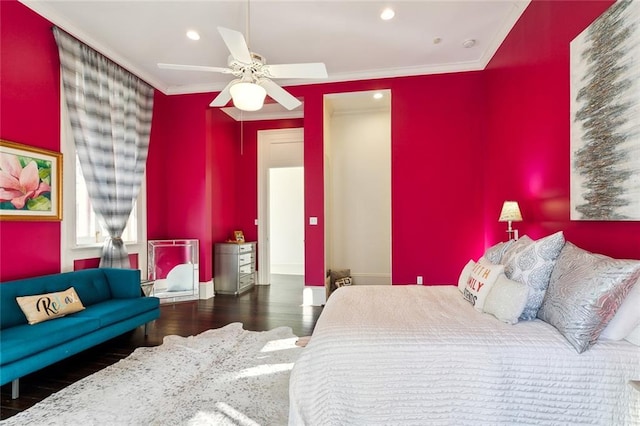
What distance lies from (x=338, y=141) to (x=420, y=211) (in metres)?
2.20

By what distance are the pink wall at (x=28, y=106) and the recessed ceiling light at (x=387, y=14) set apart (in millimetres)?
3517

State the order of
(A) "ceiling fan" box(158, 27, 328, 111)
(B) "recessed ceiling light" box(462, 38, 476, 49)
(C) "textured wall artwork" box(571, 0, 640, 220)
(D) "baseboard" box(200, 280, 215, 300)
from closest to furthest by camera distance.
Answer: (C) "textured wall artwork" box(571, 0, 640, 220), (A) "ceiling fan" box(158, 27, 328, 111), (B) "recessed ceiling light" box(462, 38, 476, 49), (D) "baseboard" box(200, 280, 215, 300)

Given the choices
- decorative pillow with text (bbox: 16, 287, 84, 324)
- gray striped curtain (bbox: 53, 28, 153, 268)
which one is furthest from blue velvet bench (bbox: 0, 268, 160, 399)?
gray striped curtain (bbox: 53, 28, 153, 268)

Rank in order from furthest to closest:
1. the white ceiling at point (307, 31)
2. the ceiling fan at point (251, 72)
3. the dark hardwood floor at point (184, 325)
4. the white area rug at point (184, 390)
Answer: the white ceiling at point (307, 31) < the ceiling fan at point (251, 72) < the dark hardwood floor at point (184, 325) < the white area rug at point (184, 390)

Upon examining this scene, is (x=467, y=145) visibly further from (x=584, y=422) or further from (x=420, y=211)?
(x=584, y=422)

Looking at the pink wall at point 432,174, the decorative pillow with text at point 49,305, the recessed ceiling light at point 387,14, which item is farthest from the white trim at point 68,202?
the recessed ceiling light at point 387,14

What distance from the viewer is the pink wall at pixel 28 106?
2.64 m

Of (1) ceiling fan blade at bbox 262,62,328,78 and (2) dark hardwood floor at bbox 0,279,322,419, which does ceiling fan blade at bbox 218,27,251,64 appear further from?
(2) dark hardwood floor at bbox 0,279,322,419

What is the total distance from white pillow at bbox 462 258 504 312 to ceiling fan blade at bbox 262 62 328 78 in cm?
193

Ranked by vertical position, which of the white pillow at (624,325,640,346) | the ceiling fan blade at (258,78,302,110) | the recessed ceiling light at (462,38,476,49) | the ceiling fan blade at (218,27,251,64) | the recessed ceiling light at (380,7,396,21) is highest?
the recessed ceiling light at (462,38,476,49)

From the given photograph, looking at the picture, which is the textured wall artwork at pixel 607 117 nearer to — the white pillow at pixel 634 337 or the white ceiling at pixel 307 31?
the white pillow at pixel 634 337

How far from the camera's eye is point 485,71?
3.99 metres

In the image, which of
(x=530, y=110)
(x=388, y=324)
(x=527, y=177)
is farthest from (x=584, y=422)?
(x=530, y=110)

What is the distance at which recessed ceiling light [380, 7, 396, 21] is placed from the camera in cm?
299
